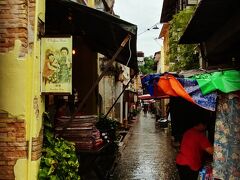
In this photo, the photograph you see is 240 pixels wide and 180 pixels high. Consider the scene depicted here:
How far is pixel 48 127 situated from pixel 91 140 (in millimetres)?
1880

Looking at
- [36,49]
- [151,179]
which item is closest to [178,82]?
[36,49]

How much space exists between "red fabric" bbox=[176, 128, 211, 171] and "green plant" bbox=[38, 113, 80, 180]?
1.97m

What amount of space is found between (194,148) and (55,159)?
242 centimetres

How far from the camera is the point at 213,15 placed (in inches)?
280

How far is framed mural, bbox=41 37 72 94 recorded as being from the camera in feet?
21.6

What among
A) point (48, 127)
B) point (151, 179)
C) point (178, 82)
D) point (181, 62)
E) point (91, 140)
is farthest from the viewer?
point (181, 62)

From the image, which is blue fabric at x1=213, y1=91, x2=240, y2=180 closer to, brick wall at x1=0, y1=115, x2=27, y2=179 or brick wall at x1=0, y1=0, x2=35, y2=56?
brick wall at x1=0, y1=115, x2=27, y2=179

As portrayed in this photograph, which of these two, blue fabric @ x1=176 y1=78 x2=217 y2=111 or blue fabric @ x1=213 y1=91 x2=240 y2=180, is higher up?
blue fabric @ x1=176 y1=78 x2=217 y2=111

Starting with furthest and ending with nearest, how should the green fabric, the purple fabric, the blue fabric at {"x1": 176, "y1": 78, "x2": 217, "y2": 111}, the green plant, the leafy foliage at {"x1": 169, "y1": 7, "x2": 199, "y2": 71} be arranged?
the leafy foliage at {"x1": 169, "y1": 7, "x2": 199, "y2": 71} < the purple fabric < the green plant < the blue fabric at {"x1": 176, "y1": 78, "x2": 217, "y2": 111} < the green fabric

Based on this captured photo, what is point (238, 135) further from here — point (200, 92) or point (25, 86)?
point (25, 86)

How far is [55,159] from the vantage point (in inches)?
267

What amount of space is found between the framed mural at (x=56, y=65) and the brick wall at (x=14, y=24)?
40cm

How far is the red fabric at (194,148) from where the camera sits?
725 cm

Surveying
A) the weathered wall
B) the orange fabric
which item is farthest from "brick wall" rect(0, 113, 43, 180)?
the orange fabric
